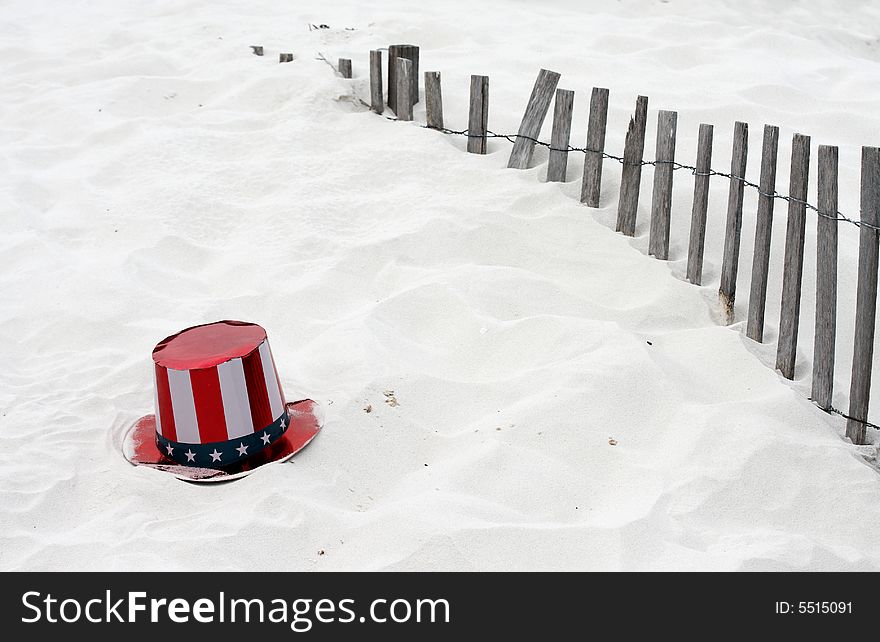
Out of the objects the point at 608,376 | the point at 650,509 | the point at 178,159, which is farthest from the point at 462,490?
the point at 178,159

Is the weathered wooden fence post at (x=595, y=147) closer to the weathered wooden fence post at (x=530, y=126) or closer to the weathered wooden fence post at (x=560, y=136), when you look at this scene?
the weathered wooden fence post at (x=560, y=136)

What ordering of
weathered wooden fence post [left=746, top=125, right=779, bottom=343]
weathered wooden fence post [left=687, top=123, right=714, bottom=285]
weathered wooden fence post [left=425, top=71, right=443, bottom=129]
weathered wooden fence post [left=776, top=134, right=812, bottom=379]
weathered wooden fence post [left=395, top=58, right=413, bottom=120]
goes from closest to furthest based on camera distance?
weathered wooden fence post [left=776, top=134, right=812, bottom=379] < weathered wooden fence post [left=746, top=125, right=779, bottom=343] < weathered wooden fence post [left=687, top=123, right=714, bottom=285] < weathered wooden fence post [left=425, top=71, right=443, bottom=129] < weathered wooden fence post [left=395, top=58, right=413, bottom=120]

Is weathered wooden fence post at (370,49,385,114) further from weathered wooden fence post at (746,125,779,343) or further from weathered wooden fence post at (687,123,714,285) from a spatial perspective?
weathered wooden fence post at (746,125,779,343)

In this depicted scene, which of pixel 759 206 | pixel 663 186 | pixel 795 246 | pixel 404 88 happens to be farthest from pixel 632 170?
pixel 404 88

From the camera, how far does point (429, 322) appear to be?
3547mm

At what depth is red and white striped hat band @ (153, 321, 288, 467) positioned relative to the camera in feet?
8.46

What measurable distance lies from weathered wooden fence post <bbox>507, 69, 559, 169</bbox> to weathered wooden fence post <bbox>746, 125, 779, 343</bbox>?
155 cm

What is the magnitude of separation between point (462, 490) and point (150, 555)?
0.92 m

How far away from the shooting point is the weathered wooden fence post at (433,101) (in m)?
4.92

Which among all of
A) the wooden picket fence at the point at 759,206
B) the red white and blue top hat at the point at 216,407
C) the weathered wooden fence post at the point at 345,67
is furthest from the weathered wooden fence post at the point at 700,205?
the weathered wooden fence post at the point at 345,67

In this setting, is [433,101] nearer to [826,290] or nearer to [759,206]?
[759,206]

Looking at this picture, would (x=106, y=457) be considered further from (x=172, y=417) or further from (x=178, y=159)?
(x=178, y=159)

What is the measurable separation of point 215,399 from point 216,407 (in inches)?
1.0

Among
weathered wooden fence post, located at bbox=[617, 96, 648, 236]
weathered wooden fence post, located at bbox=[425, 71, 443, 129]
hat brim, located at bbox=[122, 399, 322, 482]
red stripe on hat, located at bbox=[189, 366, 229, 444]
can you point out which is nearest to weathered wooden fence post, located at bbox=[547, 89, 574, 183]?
weathered wooden fence post, located at bbox=[617, 96, 648, 236]
